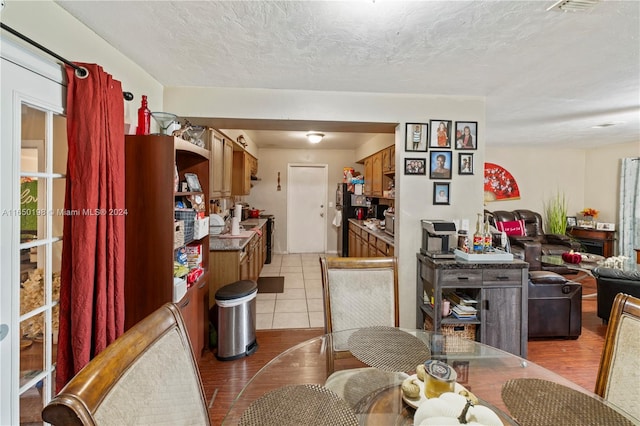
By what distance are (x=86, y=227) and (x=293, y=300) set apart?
108 inches

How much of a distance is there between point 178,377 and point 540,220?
273 inches

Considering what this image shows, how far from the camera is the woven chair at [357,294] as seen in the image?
1.85m

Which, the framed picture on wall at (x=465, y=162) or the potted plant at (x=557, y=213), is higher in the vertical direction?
the framed picture on wall at (x=465, y=162)

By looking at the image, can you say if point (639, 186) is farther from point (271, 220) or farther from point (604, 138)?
point (271, 220)

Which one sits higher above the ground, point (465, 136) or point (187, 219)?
point (465, 136)

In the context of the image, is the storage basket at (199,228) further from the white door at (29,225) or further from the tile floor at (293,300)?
the tile floor at (293,300)

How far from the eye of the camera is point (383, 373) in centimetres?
159

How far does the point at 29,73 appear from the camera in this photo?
124 centimetres

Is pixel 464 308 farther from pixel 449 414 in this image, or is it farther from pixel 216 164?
pixel 216 164

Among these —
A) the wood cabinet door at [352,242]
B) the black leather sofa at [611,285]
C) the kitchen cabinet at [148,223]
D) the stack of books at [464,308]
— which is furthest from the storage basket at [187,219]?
the black leather sofa at [611,285]

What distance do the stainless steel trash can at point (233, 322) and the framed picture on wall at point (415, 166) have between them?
184cm

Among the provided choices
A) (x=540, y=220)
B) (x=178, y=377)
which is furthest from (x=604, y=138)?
→ (x=178, y=377)

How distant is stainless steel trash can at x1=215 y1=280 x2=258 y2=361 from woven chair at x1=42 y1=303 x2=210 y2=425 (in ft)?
4.95

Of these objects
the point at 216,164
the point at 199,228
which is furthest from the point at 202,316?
the point at 216,164
